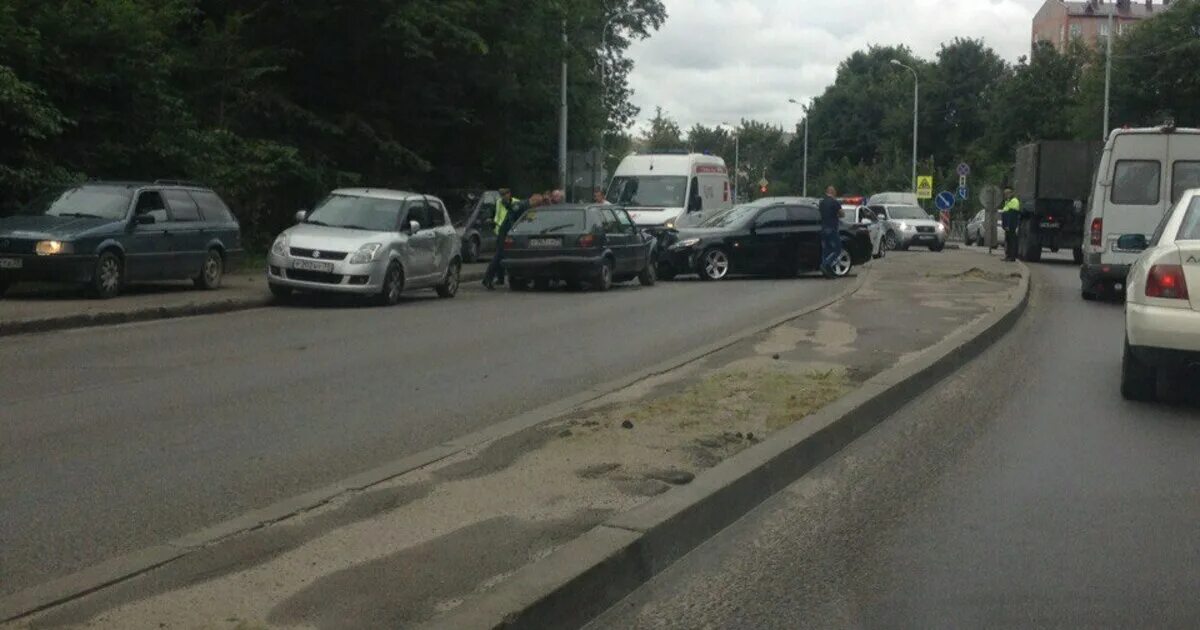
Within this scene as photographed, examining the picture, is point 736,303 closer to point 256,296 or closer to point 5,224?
point 256,296

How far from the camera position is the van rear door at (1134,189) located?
2189cm

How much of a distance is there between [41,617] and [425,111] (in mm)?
31892

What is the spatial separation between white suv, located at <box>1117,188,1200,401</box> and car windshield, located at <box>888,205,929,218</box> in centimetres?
4055

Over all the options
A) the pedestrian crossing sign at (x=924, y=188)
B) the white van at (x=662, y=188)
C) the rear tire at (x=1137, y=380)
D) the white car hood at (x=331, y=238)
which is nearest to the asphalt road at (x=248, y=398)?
the white car hood at (x=331, y=238)

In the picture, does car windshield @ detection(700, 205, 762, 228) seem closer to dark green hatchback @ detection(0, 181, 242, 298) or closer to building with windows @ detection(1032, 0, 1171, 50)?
dark green hatchback @ detection(0, 181, 242, 298)

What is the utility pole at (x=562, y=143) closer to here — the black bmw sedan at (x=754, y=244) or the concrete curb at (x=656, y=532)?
the black bmw sedan at (x=754, y=244)

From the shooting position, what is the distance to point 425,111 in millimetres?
36250

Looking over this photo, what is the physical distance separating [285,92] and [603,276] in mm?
11472

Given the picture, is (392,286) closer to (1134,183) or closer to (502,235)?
(502,235)

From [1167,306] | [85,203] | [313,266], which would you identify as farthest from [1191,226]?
[85,203]

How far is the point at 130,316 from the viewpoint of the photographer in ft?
57.1

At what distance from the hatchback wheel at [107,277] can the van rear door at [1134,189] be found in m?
13.7

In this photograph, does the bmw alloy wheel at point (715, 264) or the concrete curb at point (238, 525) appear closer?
the concrete curb at point (238, 525)

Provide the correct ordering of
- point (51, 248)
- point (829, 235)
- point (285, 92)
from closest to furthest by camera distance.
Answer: point (51, 248), point (829, 235), point (285, 92)
